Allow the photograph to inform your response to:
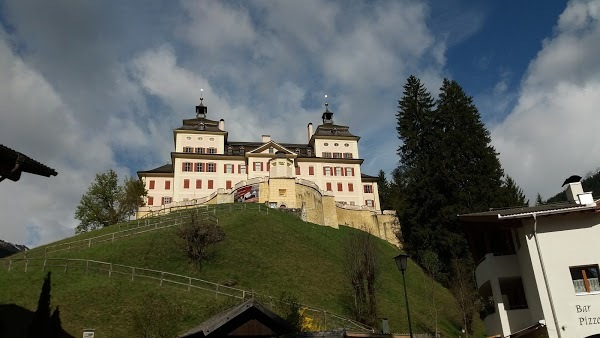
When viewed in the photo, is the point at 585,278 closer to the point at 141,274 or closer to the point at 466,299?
the point at 466,299

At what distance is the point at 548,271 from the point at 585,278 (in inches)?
65.3

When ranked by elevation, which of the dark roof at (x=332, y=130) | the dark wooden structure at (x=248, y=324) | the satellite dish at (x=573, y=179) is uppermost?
the dark roof at (x=332, y=130)

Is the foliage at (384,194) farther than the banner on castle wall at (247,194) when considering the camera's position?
Yes

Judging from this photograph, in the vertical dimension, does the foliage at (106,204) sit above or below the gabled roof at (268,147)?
below

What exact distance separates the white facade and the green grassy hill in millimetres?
18362

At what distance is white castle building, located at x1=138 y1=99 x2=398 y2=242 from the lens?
209 ft

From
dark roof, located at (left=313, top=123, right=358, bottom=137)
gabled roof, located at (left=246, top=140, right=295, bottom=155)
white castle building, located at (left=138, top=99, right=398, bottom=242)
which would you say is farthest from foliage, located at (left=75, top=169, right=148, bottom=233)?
dark roof, located at (left=313, top=123, right=358, bottom=137)

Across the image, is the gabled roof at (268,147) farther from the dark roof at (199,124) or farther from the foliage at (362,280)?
the foliage at (362,280)

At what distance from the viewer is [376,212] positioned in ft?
231

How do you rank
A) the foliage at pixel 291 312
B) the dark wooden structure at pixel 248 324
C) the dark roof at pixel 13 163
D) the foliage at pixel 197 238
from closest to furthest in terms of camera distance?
the dark roof at pixel 13 163 → the dark wooden structure at pixel 248 324 → the foliage at pixel 291 312 → the foliage at pixel 197 238

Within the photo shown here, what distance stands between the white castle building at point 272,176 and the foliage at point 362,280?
80.0ft

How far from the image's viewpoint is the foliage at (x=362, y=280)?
109ft

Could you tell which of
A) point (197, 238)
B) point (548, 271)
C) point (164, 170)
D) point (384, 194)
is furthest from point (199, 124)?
point (548, 271)

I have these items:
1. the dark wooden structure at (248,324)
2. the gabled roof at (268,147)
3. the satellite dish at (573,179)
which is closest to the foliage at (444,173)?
the gabled roof at (268,147)
